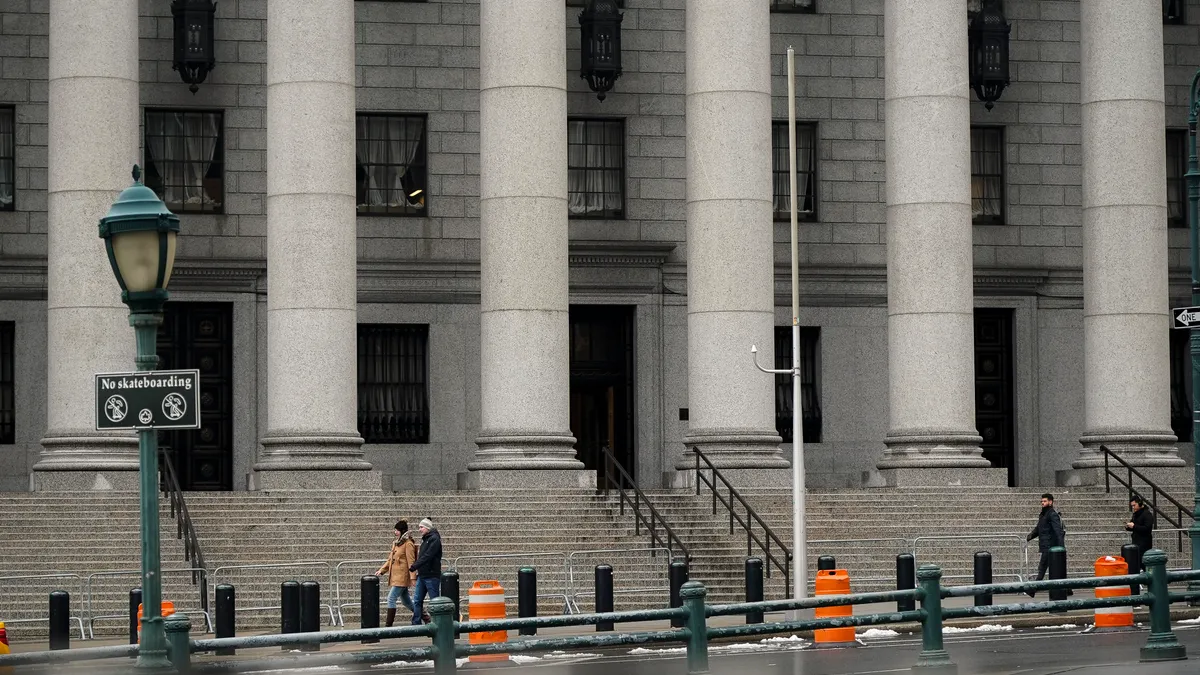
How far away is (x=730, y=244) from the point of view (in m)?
39.5

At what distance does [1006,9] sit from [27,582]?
1026 inches

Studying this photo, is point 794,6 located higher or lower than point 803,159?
higher

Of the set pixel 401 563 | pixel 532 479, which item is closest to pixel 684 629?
pixel 401 563

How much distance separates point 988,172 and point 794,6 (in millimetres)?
5752

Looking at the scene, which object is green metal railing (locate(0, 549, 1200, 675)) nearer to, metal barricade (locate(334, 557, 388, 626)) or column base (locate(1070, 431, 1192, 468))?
metal barricade (locate(334, 557, 388, 626))

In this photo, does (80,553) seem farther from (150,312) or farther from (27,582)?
(150,312)

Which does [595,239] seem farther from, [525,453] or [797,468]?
[797,468]

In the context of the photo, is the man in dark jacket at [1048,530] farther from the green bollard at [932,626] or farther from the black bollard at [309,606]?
the green bollard at [932,626]

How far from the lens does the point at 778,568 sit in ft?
118

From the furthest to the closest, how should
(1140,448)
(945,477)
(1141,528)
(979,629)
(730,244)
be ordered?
(1140,448)
(945,477)
(730,244)
(1141,528)
(979,629)

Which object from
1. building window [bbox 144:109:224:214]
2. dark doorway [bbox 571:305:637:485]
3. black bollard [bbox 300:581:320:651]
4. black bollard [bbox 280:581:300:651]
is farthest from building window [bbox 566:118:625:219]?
black bollard [bbox 280:581:300:651]

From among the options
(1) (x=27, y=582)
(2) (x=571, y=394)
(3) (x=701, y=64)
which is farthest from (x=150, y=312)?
(2) (x=571, y=394)

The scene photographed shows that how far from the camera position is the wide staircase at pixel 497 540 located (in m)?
33.5

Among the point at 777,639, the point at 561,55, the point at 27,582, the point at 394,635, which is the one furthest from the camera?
the point at 561,55
